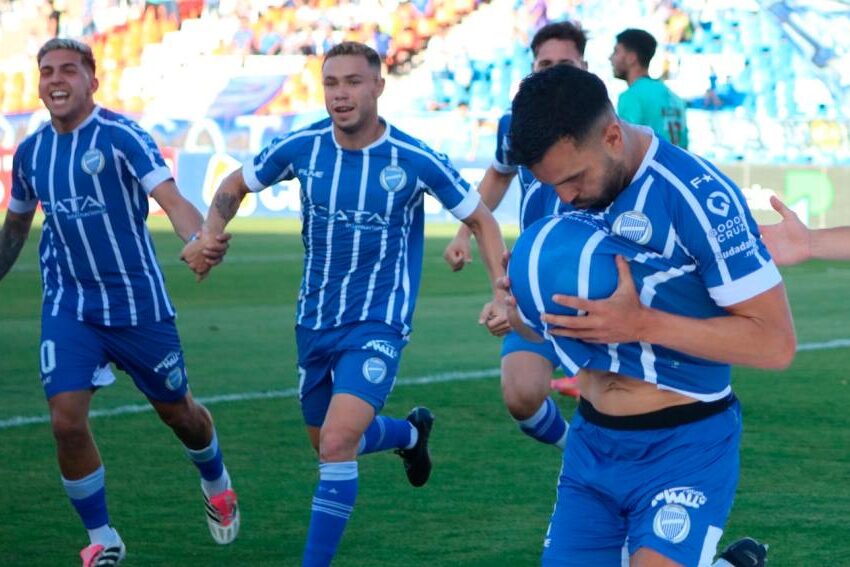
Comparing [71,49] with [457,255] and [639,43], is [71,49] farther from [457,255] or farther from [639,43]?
[639,43]

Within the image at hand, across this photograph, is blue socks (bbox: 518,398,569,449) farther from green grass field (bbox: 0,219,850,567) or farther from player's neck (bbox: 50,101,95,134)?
player's neck (bbox: 50,101,95,134)

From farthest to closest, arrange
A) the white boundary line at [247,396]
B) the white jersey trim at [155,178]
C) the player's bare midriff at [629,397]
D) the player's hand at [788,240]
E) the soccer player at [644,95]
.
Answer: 1. the soccer player at [644,95]
2. the white boundary line at [247,396]
3. the white jersey trim at [155,178]
4. the player's hand at [788,240]
5. the player's bare midriff at [629,397]

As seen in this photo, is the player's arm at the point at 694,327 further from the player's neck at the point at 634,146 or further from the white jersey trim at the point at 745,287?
the player's neck at the point at 634,146

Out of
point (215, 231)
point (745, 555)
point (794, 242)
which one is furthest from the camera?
point (215, 231)

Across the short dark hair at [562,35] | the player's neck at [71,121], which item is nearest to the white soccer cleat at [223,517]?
the player's neck at [71,121]

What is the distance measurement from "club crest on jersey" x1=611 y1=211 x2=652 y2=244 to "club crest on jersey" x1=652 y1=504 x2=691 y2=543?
0.67 meters

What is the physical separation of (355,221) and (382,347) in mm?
530

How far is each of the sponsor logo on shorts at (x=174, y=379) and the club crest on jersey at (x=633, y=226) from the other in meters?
3.18

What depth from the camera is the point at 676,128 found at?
35.3 ft

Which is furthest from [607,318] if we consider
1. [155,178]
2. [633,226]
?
[155,178]

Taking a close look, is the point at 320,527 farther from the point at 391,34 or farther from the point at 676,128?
the point at 391,34

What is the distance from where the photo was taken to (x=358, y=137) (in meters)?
6.32

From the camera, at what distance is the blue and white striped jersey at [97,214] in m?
6.27

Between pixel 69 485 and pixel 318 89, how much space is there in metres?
24.9
